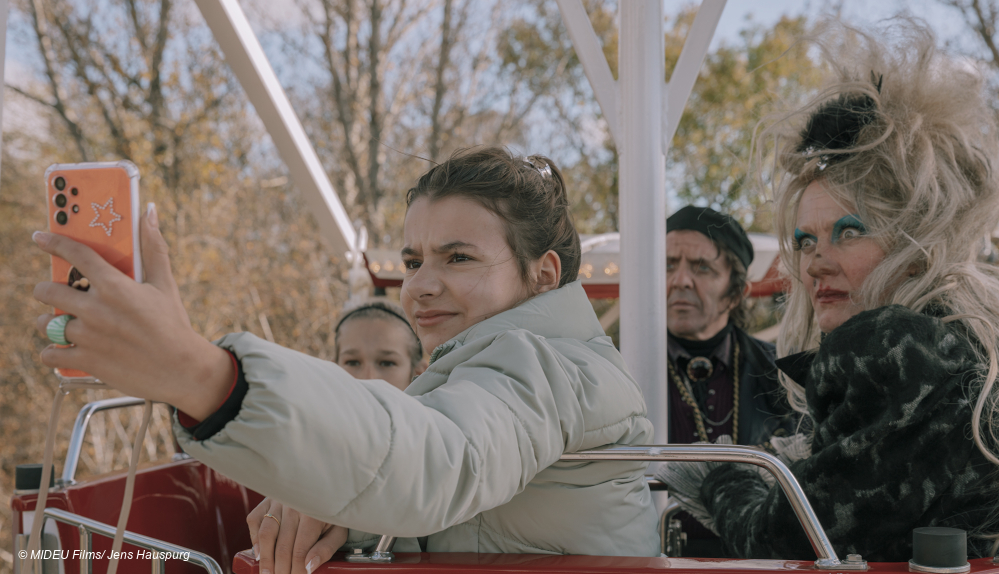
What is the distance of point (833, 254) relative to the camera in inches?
77.8

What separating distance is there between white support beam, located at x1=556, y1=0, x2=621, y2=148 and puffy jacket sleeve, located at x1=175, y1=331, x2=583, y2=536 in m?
1.71

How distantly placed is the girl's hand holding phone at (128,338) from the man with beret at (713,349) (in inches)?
93.7

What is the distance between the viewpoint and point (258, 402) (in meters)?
0.84

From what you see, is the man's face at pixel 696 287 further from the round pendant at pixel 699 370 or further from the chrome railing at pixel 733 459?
the chrome railing at pixel 733 459

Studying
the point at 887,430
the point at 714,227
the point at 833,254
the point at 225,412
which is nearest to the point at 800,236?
the point at 833,254

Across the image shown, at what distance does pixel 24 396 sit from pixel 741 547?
12446 mm

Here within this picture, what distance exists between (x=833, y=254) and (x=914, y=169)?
282mm

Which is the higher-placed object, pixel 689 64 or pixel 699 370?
pixel 689 64

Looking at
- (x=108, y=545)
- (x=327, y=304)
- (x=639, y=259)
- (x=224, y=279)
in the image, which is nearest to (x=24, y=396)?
(x=224, y=279)

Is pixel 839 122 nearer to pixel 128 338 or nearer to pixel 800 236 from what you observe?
pixel 800 236

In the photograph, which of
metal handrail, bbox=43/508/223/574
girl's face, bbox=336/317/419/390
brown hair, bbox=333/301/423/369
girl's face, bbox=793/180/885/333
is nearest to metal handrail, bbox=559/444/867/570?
girl's face, bbox=793/180/885/333

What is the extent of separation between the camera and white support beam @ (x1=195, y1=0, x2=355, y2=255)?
3.46m

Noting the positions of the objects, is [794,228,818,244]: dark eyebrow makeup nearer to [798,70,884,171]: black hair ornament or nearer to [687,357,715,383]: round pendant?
[798,70,884,171]: black hair ornament

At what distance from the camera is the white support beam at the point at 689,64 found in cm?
257
